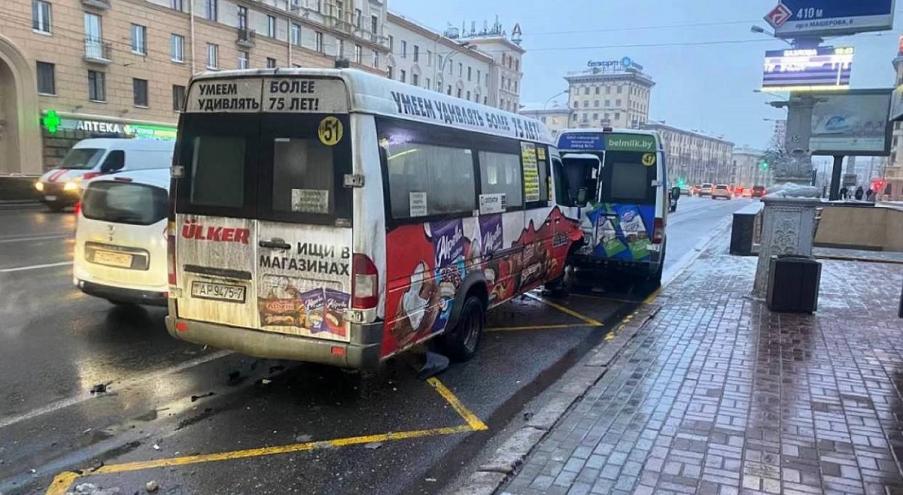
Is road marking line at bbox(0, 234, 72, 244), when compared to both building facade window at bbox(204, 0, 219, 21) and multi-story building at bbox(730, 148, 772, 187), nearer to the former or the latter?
building facade window at bbox(204, 0, 219, 21)

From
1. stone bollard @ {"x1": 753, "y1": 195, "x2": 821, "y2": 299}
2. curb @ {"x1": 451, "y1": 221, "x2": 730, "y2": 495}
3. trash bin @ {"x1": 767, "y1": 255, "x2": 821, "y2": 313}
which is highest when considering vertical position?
stone bollard @ {"x1": 753, "y1": 195, "x2": 821, "y2": 299}

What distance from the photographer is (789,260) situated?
852cm

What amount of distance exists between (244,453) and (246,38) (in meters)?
44.0

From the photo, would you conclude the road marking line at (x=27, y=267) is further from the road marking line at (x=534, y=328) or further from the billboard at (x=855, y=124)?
the billboard at (x=855, y=124)

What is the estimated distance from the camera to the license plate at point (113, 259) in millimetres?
6887

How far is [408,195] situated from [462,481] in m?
2.30

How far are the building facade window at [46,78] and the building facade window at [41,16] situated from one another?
1749 mm

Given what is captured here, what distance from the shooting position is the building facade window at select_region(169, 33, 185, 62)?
128ft

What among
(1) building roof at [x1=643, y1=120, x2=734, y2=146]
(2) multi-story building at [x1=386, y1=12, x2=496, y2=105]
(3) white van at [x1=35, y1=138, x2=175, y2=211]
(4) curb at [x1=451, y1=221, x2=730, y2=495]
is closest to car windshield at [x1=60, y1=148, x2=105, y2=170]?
(3) white van at [x1=35, y1=138, x2=175, y2=211]

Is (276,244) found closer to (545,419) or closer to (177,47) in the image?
(545,419)

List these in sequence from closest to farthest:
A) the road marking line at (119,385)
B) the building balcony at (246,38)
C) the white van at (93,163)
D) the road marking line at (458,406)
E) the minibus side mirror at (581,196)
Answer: the road marking line at (119,385), the road marking line at (458,406), the minibus side mirror at (581,196), the white van at (93,163), the building balcony at (246,38)

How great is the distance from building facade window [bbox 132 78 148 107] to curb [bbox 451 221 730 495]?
123ft

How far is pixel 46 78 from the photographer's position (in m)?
33.2

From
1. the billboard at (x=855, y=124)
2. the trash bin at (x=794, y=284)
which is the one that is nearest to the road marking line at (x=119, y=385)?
the trash bin at (x=794, y=284)
